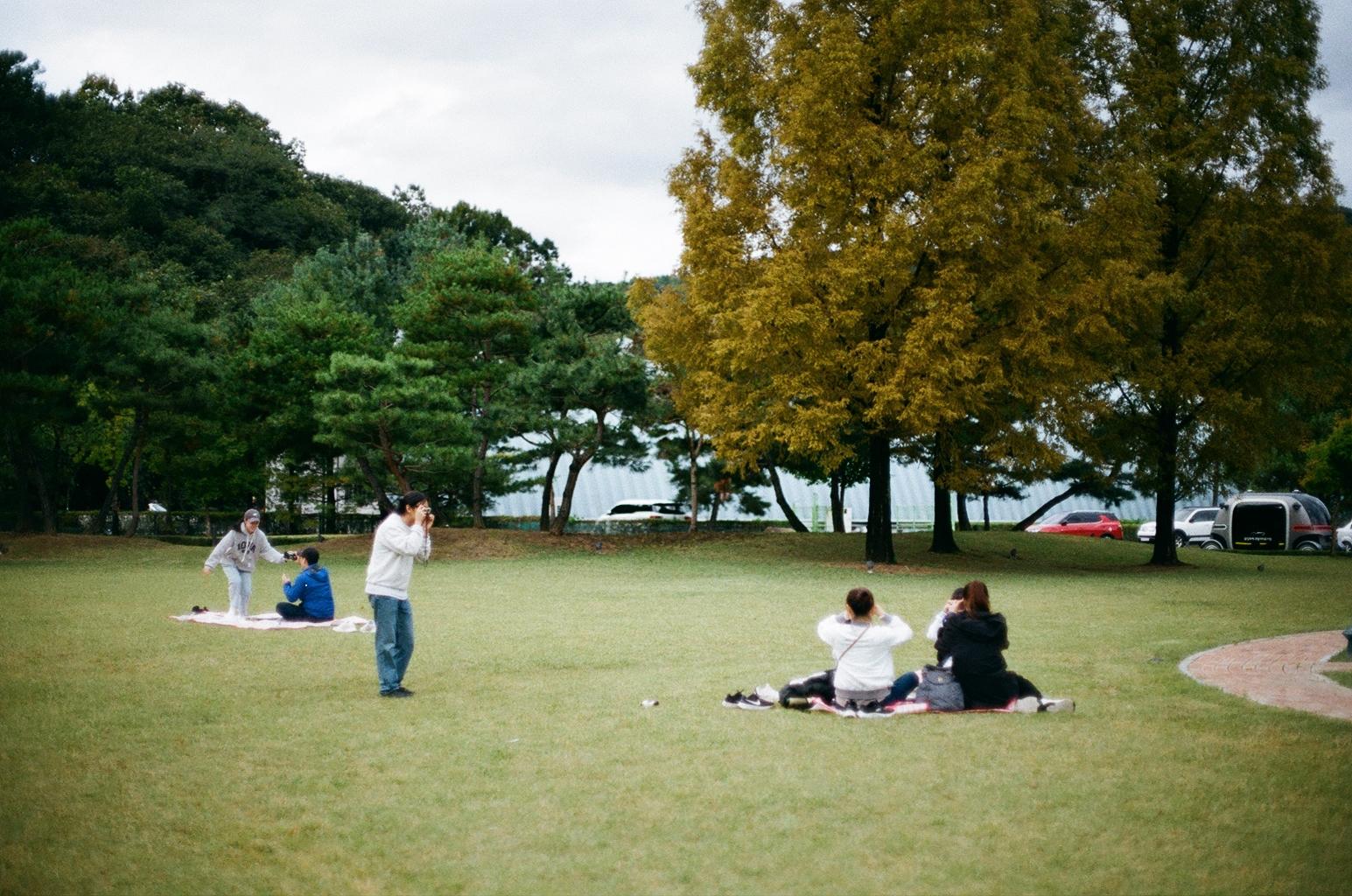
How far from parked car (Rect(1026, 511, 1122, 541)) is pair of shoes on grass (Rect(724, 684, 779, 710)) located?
4282 cm

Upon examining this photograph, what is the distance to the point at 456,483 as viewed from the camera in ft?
127

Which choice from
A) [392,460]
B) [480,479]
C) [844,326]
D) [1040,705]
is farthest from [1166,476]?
[1040,705]

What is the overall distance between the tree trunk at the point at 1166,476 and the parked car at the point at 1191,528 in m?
15.5

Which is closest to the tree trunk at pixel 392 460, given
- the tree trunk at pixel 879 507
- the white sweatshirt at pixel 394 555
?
the tree trunk at pixel 879 507

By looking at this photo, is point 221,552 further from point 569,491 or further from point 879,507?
point 569,491

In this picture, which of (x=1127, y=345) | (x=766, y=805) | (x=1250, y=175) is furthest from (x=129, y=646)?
(x=1250, y=175)

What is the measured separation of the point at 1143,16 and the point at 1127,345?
9.03 meters

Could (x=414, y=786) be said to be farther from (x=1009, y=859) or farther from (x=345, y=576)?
(x=345, y=576)

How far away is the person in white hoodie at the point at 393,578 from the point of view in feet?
33.7

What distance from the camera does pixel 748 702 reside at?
31.7ft

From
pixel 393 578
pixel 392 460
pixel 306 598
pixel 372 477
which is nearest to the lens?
pixel 393 578

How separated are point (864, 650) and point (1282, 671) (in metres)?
5.05

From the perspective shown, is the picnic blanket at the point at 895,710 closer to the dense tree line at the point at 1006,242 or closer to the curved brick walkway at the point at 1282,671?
the curved brick walkway at the point at 1282,671

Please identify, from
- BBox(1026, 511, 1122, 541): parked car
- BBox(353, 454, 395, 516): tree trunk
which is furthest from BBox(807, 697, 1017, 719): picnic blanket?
BBox(1026, 511, 1122, 541): parked car
